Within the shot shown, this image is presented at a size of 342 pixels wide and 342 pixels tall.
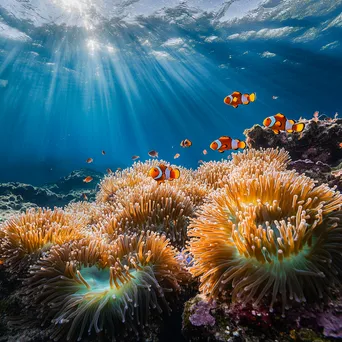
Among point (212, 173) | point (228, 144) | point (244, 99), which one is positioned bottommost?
point (212, 173)

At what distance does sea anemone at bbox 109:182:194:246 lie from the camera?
3.11m

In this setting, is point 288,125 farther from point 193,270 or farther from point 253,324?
point 253,324

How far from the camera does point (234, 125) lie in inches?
2522

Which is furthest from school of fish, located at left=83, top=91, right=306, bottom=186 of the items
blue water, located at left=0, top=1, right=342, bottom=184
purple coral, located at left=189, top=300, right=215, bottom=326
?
blue water, located at left=0, top=1, right=342, bottom=184

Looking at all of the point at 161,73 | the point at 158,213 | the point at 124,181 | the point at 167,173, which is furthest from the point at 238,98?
the point at 161,73

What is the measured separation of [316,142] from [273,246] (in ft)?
15.7

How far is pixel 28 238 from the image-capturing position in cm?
279

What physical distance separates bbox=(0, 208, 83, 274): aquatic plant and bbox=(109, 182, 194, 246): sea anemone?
67cm

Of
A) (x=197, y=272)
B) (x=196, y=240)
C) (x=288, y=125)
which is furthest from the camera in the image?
(x=288, y=125)

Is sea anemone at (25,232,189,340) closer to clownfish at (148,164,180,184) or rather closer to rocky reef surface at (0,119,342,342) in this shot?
rocky reef surface at (0,119,342,342)

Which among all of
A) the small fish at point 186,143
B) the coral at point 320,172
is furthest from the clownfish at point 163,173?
the small fish at point 186,143

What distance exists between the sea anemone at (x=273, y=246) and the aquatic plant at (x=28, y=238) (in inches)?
69.8

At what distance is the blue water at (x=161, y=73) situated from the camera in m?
20.6

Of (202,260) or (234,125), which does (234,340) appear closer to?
(202,260)
